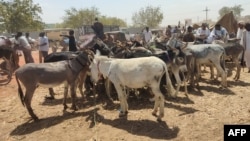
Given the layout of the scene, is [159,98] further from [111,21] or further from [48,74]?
[111,21]

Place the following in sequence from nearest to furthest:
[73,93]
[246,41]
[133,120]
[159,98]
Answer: [159,98] < [133,120] < [73,93] < [246,41]

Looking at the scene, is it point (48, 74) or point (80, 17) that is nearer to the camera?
point (48, 74)

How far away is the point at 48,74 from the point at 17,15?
119 ft

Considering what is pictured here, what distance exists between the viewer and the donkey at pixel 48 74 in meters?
8.03

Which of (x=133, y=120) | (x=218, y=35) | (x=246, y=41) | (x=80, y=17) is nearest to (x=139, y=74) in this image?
(x=133, y=120)

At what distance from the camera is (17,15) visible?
41844 millimetres

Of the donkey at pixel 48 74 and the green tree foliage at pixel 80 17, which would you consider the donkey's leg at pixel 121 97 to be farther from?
the green tree foliage at pixel 80 17

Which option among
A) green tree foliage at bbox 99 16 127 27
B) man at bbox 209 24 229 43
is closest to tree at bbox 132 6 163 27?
green tree foliage at bbox 99 16 127 27

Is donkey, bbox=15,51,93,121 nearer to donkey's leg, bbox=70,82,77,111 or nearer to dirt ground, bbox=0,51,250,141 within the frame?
donkey's leg, bbox=70,82,77,111

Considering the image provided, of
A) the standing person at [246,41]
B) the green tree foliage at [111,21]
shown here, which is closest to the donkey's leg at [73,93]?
the standing person at [246,41]

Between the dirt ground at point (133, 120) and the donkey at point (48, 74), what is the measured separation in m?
0.59

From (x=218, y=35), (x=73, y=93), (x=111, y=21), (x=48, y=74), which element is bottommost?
(x=73, y=93)

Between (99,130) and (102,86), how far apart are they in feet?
11.7

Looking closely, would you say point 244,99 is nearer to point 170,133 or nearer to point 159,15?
point 170,133
